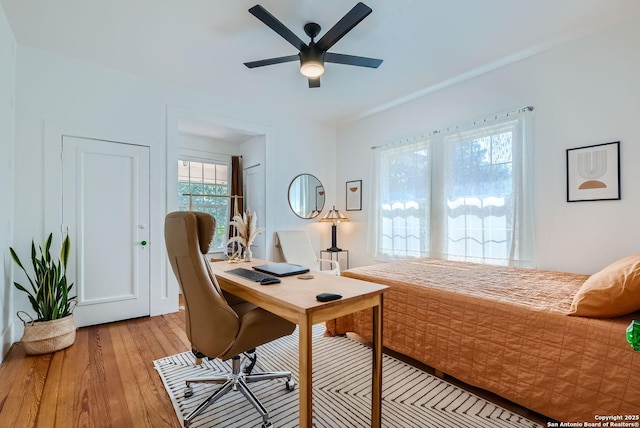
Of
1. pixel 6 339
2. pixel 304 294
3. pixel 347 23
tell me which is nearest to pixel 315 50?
pixel 347 23

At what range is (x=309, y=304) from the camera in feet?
4.04

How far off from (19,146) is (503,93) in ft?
15.5

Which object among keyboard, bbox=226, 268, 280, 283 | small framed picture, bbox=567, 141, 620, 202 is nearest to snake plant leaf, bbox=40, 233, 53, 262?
keyboard, bbox=226, 268, 280, 283

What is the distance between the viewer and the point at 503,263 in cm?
298

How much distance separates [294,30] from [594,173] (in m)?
2.82

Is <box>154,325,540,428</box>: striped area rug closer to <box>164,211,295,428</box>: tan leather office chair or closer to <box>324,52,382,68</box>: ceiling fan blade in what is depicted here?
<box>164,211,295,428</box>: tan leather office chair

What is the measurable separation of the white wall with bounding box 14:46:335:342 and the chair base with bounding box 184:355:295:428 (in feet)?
6.20

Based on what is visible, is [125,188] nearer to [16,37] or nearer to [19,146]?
[19,146]

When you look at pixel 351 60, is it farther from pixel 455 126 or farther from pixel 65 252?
pixel 65 252

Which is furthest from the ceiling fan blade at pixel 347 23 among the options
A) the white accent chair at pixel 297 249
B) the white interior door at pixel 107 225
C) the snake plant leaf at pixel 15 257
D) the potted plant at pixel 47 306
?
the snake plant leaf at pixel 15 257

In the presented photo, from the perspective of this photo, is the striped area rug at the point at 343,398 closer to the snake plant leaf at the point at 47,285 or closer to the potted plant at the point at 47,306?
the potted plant at the point at 47,306

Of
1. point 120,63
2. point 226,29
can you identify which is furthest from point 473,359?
point 120,63

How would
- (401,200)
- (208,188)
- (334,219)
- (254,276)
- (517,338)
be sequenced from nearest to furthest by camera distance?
(517,338) → (254,276) → (401,200) → (334,219) → (208,188)

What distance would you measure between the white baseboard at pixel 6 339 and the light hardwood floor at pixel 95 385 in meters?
0.05
